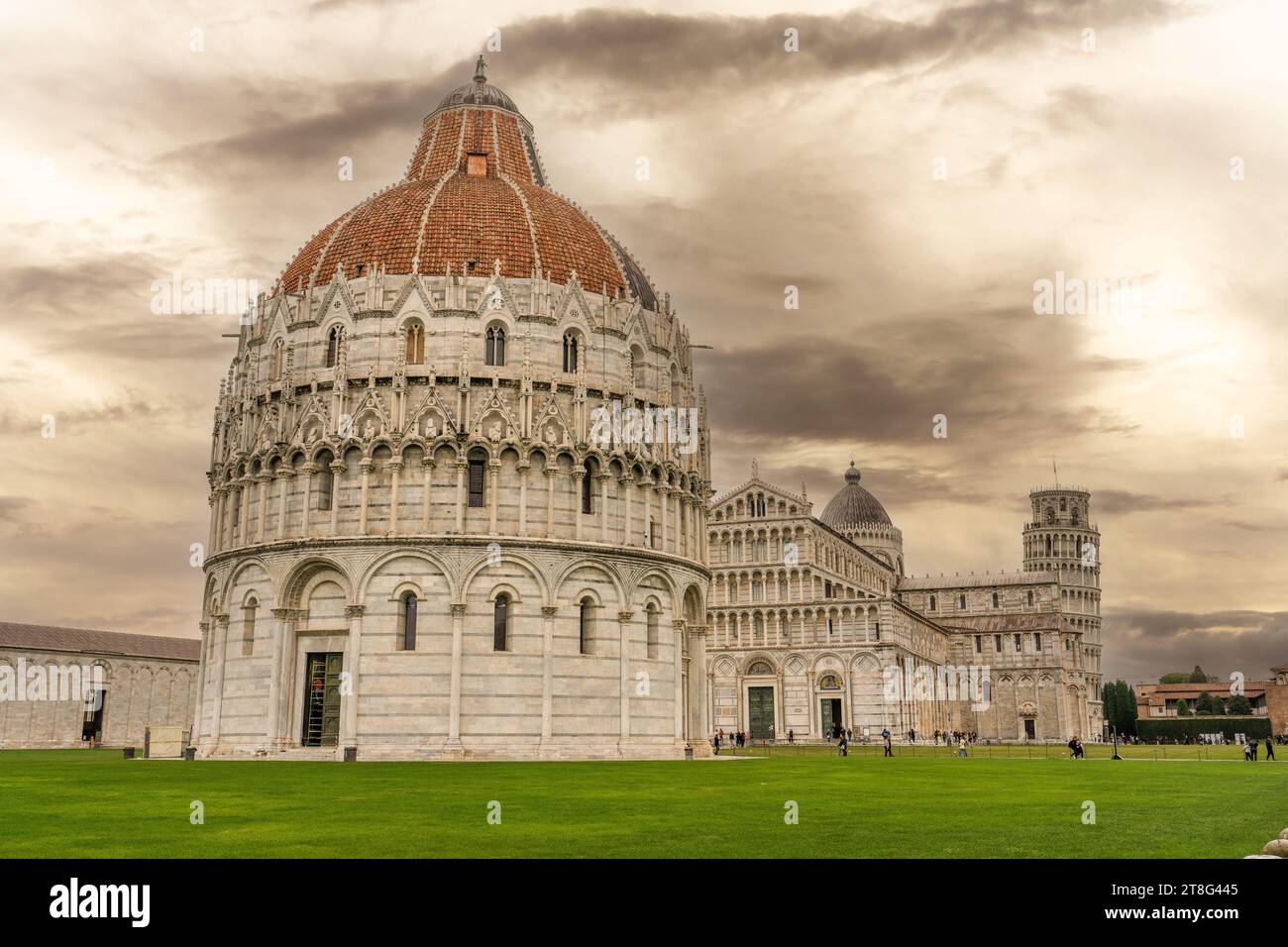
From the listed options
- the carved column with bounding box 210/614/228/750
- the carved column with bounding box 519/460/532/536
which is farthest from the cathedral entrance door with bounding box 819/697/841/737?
the carved column with bounding box 210/614/228/750

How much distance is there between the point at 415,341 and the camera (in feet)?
172

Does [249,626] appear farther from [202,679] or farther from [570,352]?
[570,352]

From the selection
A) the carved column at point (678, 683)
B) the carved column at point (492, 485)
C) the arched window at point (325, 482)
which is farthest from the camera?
the carved column at point (678, 683)

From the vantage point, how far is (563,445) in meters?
51.4

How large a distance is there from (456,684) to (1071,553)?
13171 cm

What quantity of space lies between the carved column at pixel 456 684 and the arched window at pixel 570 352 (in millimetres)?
12244

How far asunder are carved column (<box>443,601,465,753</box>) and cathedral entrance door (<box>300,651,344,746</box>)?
504 centimetres

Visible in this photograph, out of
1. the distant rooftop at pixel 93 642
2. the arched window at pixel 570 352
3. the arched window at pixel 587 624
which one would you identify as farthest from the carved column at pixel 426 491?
the distant rooftop at pixel 93 642

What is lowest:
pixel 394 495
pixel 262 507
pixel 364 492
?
pixel 262 507

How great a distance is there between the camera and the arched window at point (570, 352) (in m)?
53.8

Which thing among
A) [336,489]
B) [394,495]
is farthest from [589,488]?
[336,489]

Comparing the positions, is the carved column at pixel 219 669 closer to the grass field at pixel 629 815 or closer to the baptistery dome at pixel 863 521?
the grass field at pixel 629 815
